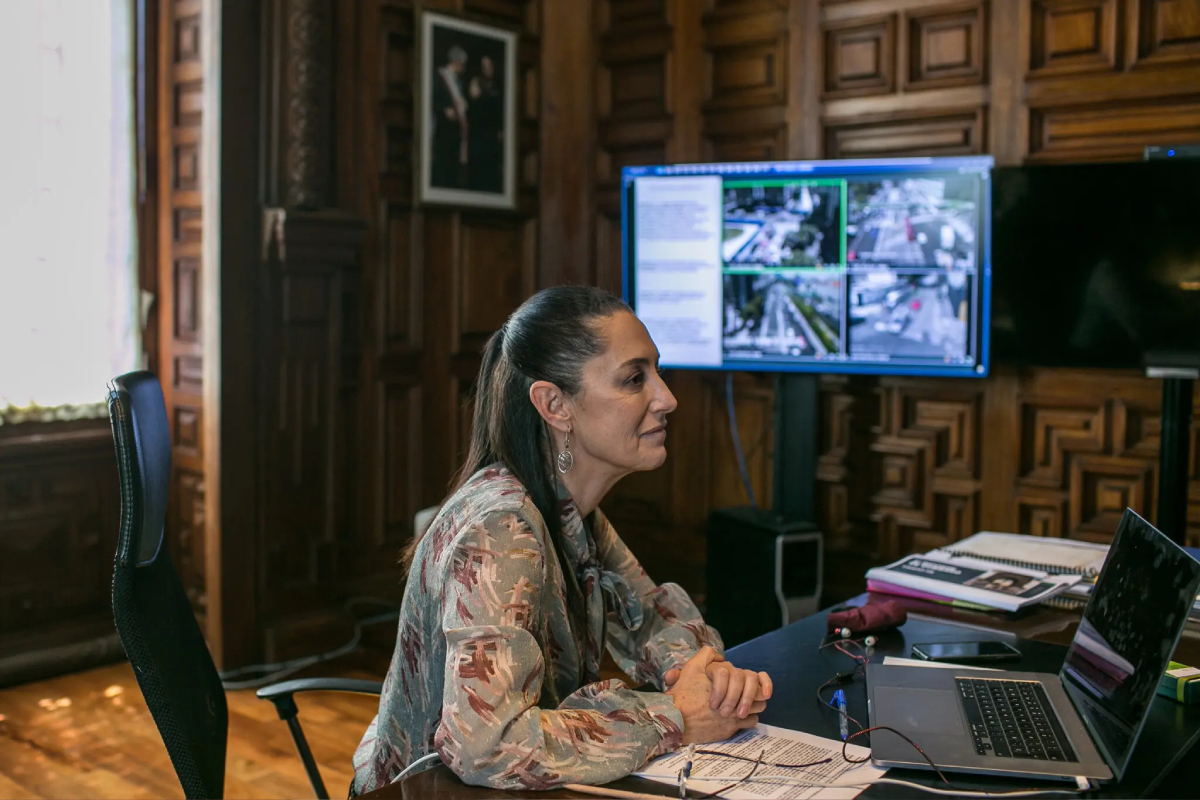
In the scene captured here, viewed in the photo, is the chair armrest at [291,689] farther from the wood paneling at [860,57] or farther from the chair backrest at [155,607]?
the wood paneling at [860,57]

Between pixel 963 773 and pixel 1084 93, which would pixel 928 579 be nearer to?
pixel 963 773

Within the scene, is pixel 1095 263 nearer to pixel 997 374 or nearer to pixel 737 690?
pixel 997 374

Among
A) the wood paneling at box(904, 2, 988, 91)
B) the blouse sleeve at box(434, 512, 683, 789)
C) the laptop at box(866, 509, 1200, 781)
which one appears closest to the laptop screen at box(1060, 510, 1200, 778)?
the laptop at box(866, 509, 1200, 781)

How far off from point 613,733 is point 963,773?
1.33ft

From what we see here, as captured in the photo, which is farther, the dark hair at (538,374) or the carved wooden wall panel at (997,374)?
the carved wooden wall panel at (997,374)

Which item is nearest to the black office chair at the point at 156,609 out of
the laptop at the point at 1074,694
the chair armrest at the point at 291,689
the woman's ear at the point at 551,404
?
the chair armrest at the point at 291,689

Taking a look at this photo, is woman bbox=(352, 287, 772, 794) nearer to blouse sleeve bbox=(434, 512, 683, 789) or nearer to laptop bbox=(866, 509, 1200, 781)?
blouse sleeve bbox=(434, 512, 683, 789)

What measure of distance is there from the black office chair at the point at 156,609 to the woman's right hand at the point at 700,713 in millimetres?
611

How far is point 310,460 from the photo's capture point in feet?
13.0

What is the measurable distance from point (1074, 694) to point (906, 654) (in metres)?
0.29

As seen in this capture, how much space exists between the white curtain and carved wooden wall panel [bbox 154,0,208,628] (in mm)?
111

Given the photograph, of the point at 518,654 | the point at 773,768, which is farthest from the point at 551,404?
the point at 773,768

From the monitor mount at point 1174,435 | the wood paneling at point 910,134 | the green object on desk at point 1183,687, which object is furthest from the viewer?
the wood paneling at point 910,134

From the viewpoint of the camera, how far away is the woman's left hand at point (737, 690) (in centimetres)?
143
